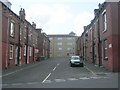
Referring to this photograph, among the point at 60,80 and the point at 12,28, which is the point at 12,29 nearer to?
the point at 12,28

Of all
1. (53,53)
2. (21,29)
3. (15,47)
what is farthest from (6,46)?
(53,53)

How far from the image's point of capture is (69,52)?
382ft

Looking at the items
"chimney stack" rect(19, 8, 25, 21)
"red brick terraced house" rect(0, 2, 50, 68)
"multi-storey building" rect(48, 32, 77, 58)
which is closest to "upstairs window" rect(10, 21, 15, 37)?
"red brick terraced house" rect(0, 2, 50, 68)

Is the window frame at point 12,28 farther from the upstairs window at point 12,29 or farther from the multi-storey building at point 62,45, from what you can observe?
the multi-storey building at point 62,45

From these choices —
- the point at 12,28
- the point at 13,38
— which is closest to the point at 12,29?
the point at 12,28

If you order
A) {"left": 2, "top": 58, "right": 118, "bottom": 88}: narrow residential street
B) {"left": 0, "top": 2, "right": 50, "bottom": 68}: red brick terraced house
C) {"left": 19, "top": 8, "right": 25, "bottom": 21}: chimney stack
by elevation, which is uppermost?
{"left": 19, "top": 8, "right": 25, "bottom": 21}: chimney stack

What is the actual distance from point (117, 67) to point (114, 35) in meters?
3.19

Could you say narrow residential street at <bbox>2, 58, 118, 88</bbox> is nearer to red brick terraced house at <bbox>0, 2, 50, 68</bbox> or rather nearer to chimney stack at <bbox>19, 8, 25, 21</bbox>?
red brick terraced house at <bbox>0, 2, 50, 68</bbox>

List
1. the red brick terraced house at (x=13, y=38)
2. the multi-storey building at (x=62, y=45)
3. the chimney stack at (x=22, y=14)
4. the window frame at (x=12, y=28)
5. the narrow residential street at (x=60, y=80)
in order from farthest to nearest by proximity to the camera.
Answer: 1. the multi-storey building at (x=62, y=45)
2. the chimney stack at (x=22, y=14)
3. the window frame at (x=12, y=28)
4. the red brick terraced house at (x=13, y=38)
5. the narrow residential street at (x=60, y=80)

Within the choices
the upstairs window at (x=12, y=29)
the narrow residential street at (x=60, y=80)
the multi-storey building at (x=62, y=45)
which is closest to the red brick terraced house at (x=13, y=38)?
the upstairs window at (x=12, y=29)

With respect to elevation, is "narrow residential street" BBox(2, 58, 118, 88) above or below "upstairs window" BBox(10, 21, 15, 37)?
below

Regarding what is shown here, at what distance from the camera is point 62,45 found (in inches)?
4670

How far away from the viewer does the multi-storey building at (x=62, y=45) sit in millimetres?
116750

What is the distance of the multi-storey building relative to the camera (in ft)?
383
